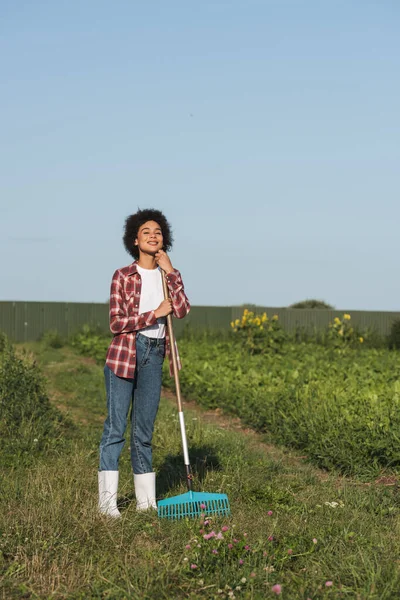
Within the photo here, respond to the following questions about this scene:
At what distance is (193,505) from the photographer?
4676 millimetres

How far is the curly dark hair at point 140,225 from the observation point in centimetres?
526

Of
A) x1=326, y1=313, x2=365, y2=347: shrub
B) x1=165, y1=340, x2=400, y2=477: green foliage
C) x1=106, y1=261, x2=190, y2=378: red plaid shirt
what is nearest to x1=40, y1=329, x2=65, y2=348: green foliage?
x1=165, y1=340, x2=400, y2=477: green foliage

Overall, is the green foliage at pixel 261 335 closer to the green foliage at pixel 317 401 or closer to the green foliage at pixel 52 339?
the green foliage at pixel 317 401

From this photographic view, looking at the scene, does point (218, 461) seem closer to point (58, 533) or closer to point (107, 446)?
point (107, 446)

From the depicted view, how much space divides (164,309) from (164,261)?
14.9 inches

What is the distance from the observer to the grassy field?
→ 362cm

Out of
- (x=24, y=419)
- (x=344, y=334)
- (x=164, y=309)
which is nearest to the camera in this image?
(x=164, y=309)

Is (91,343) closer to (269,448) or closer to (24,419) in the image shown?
(24,419)

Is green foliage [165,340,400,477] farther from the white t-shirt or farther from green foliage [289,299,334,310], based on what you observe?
green foliage [289,299,334,310]

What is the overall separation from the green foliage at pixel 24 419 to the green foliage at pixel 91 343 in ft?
25.1

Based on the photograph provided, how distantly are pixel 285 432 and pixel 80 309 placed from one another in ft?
51.4

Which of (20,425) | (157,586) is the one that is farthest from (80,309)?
(157,586)

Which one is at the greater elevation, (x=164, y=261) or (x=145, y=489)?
(x=164, y=261)

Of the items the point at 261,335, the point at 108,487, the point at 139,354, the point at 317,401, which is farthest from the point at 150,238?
the point at 261,335
